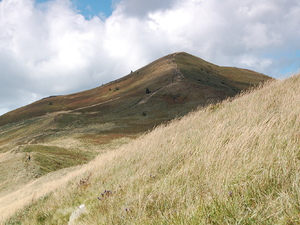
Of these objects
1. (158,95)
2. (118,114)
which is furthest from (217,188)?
(158,95)

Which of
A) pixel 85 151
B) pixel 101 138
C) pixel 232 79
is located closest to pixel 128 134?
pixel 101 138

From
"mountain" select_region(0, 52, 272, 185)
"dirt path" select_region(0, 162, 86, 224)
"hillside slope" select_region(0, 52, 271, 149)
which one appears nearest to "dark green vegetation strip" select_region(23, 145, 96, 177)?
"mountain" select_region(0, 52, 272, 185)

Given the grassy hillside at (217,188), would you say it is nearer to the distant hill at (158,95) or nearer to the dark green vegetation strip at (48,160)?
the dark green vegetation strip at (48,160)

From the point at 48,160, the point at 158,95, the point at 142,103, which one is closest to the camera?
the point at 48,160

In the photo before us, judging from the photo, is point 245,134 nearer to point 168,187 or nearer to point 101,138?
point 168,187

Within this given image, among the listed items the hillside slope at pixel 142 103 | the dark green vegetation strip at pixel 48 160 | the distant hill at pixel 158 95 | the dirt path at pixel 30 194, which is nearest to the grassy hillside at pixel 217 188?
the dirt path at pixel 30 194

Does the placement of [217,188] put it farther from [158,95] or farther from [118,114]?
[158,95]

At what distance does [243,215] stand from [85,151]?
3994 cm

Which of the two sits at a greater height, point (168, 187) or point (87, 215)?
point (168, 187)

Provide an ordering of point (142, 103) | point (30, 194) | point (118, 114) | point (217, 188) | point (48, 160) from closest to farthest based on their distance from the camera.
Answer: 1. point (217, 188)
2. point (30, 194)
3. point (48, 160)
4. point (118, 114)
5. point (142, 103)

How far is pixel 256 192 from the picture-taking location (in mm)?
3600

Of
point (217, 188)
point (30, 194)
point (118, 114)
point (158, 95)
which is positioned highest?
point (158, 95)

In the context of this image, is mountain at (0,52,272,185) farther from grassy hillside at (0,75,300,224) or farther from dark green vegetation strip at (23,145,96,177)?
grassy hillside at (0,75,300,224)

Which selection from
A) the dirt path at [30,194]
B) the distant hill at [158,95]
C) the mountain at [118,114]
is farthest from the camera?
the distant hill at [158,95]
